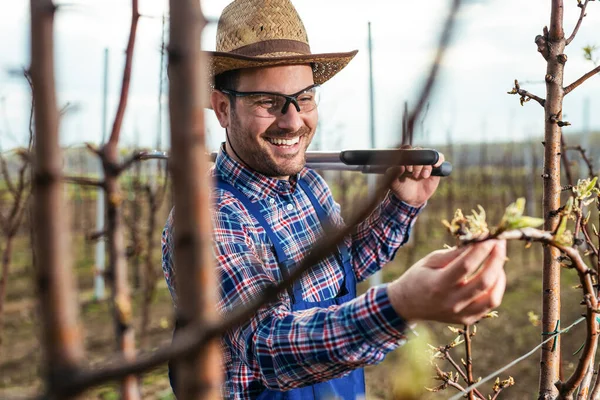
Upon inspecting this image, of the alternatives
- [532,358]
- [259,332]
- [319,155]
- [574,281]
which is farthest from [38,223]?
[574,281]

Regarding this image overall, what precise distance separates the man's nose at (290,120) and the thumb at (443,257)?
1160 millimetres

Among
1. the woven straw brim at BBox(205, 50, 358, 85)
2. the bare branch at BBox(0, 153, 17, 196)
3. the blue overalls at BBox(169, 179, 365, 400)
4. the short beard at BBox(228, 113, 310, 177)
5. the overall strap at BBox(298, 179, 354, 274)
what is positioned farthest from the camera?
the bare branch at BBox(0, 153, 17, 196)

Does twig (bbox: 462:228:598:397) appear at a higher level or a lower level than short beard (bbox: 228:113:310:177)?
lower

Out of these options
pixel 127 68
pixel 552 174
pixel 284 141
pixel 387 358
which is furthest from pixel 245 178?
pixel 387 358

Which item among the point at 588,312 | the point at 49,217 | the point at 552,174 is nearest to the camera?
the point at 49,217

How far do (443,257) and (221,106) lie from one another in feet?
4.91

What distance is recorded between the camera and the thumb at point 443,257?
3.03ft

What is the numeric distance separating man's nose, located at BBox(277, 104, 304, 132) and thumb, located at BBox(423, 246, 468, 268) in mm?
1160

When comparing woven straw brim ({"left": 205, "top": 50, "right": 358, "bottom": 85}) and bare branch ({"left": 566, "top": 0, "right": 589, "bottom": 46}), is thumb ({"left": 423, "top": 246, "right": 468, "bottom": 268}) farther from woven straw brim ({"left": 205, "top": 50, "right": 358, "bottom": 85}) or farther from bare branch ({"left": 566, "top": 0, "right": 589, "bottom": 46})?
woven straw brim ({"left": 205, "top": 50, "right": 358, "bottom": 85})

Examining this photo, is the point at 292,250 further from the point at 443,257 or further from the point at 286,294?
the point at 443,257

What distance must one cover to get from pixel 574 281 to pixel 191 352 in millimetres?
8853

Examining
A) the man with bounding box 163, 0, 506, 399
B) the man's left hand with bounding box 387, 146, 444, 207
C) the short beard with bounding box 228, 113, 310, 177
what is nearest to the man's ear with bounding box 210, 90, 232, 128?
the man with bounding box 163, 0, 506, 399

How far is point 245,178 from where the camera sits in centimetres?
205

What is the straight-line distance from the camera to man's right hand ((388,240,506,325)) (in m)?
0.89
